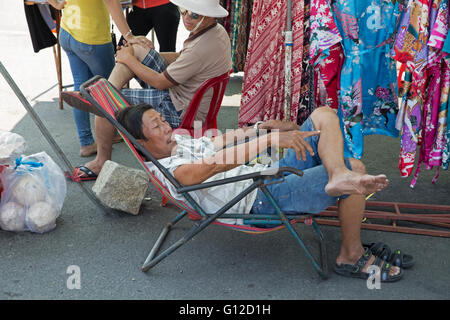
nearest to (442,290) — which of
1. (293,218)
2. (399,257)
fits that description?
(399,257)

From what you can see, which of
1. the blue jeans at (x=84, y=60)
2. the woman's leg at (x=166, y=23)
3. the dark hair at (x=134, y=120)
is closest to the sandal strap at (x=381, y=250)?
the dark hair at (x=134, y=120)

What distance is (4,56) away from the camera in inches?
275

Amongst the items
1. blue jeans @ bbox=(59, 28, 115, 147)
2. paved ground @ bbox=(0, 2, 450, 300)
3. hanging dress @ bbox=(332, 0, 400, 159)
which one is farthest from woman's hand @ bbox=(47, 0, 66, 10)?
hanging dress @ bbox=(332, 0, 400, 159)

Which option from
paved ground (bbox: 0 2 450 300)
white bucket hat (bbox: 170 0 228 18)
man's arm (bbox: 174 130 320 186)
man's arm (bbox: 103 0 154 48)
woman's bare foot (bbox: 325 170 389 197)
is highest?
white bucket hat (bbox: 170 0 228 18)

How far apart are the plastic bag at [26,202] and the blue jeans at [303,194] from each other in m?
1.20

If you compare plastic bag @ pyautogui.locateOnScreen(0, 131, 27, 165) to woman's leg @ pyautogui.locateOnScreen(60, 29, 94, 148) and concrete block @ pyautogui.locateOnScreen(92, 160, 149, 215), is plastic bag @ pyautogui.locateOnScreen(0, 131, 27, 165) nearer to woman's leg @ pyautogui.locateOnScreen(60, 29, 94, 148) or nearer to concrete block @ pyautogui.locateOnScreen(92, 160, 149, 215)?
concrete block @ pyautogui.locateOnScreen(92, 160, 149, 215)

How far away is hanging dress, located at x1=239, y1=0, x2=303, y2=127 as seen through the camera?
9.97ft

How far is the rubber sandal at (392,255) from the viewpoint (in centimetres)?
240

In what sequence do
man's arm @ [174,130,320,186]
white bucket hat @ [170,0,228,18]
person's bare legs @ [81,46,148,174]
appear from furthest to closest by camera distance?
person's bare legs @ [81,46,148,174] → white bucket hat @ [170,0,228,18] → man's arm @ [174,130,320,186]

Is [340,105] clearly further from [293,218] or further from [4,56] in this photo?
[4,56]

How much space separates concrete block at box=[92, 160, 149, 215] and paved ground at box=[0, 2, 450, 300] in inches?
3.3

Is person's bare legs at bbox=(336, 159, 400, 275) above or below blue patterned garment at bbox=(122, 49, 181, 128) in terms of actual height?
below
